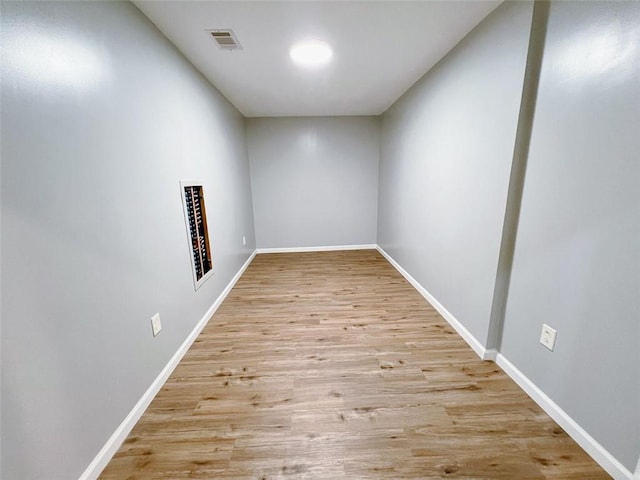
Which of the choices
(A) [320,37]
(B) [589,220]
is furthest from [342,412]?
(A) [320,37]

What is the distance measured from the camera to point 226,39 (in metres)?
1.75

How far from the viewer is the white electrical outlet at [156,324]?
60.1 inches

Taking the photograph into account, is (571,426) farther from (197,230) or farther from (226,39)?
(226,39)

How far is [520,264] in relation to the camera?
1.52m

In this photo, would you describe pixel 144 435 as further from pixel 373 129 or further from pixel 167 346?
pixel 373 129

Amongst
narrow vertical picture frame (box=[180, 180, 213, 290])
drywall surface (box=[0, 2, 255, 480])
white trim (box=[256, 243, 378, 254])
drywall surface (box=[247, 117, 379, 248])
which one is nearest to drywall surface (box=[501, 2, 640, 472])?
drywall surface (box=[0, 2, 255, 480])

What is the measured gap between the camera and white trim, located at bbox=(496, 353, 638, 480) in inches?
41.6

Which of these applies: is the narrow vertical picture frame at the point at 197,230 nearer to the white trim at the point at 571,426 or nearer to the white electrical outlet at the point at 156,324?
the white electrical outlet at the point at 156,324

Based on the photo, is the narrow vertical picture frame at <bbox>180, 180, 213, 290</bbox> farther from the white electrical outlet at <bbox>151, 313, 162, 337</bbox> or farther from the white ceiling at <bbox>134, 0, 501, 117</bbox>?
the white ceiling at <bbox>134, 0, 501, 117</bbox>

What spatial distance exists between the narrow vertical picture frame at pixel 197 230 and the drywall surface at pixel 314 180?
2.02 meters

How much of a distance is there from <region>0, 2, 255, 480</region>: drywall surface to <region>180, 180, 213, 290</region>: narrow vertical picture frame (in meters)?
0.17

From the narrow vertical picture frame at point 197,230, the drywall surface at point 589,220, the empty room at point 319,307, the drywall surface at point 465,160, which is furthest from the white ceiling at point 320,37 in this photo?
the narrow vertical picture frame at point 197,230

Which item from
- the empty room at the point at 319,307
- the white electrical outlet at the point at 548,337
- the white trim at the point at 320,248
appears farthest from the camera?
the white trim at the point at 320,248

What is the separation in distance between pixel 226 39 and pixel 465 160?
6.31ft
